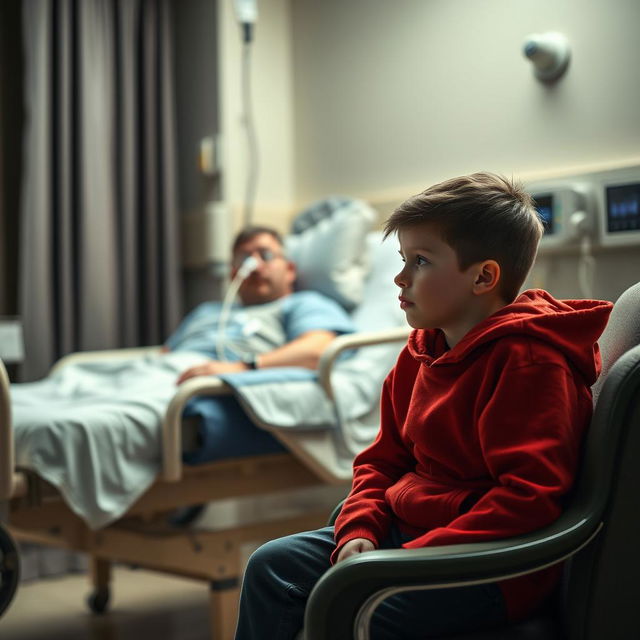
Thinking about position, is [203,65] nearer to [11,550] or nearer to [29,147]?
[29,147]

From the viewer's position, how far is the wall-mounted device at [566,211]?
7.52ft

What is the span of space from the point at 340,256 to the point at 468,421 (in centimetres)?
162

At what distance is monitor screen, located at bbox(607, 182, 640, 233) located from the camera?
7.20ft

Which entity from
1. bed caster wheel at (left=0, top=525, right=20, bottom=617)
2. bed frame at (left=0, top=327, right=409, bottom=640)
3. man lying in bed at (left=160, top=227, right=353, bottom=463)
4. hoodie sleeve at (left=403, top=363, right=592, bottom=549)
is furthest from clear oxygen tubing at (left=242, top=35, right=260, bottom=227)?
hoodie sleeve at (left=403, top=363, right=592, bottom=549)

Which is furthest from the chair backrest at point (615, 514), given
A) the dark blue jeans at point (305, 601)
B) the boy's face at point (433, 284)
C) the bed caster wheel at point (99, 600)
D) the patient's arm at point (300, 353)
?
the bed caster wheel at point (99, 600)

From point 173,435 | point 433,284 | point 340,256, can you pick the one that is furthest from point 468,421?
point 340,256

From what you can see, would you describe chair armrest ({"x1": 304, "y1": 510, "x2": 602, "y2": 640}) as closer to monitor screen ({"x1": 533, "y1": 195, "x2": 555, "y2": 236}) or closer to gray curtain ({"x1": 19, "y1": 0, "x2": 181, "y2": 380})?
monitor screen ({"x1": 533, "y1": 195, "x2": 555, "y2": 236})

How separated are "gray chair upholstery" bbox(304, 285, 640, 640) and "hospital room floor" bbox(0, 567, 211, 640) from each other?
5.02 feet

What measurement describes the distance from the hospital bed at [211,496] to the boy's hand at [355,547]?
97 cm

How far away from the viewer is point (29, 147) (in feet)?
10.3

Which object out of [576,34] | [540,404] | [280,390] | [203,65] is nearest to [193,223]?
[203,65]

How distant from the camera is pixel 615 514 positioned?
1076 mm

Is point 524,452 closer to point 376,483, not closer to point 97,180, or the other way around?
point 376,483

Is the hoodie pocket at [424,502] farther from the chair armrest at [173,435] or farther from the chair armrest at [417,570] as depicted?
the chair armrest at [173,435]
